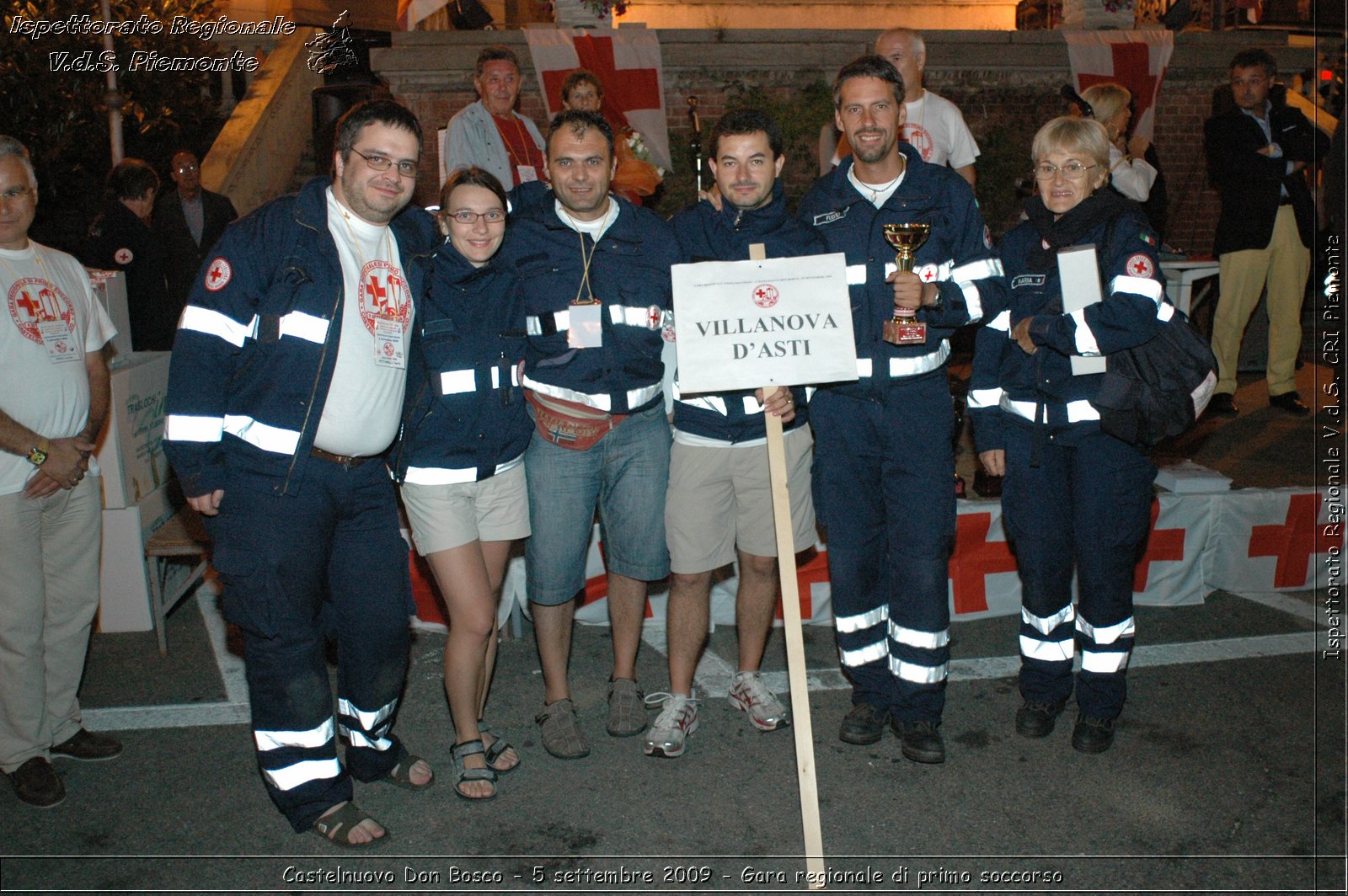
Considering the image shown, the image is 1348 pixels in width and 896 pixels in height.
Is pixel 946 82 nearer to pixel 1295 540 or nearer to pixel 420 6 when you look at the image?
pixel 420 6

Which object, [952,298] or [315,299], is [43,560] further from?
[952,298]

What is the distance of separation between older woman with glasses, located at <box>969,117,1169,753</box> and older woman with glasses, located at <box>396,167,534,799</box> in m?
1.94

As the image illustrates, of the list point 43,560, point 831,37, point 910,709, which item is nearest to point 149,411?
point 43,560

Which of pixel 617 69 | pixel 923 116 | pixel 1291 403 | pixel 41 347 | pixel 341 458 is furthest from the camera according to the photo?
pixel 617 69

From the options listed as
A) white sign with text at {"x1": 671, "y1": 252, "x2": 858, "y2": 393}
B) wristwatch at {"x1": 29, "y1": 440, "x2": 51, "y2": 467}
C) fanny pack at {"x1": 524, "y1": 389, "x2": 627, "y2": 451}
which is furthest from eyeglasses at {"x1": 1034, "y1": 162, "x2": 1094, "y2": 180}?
wristwatch at {"x1": 29, "y1": 440, "x2": 51, "y2": 467}

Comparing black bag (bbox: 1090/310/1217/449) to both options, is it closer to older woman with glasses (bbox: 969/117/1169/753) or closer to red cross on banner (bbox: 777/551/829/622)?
older woman with glasses (bbox: 969/117/1169/753)

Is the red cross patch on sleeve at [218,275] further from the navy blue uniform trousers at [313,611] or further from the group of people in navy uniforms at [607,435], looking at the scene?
the navy blue uniform trousers at [313,611]

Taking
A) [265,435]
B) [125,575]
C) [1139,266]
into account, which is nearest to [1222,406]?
[1139,266]

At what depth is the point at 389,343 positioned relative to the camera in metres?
3.82

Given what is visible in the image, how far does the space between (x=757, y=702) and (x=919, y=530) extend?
1.06m

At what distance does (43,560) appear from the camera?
4.39 m

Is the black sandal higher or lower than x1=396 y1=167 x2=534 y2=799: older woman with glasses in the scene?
lower

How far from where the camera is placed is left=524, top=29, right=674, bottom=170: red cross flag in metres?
12.3

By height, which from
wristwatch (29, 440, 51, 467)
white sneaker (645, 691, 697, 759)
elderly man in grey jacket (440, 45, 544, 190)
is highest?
elderly man in grey jacket (440, 45, 544, 190)
